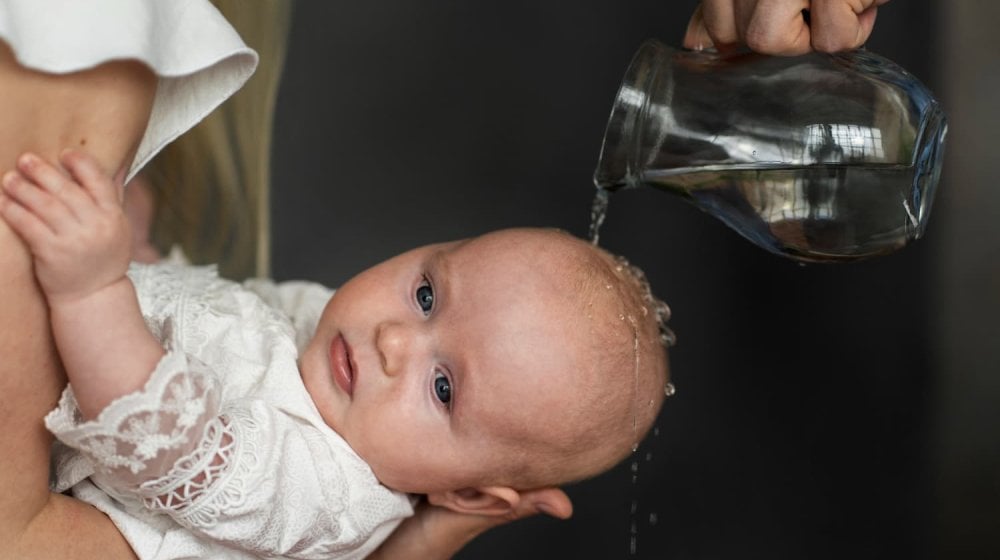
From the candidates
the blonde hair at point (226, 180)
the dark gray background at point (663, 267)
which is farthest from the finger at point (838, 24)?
the dark gray background at point (663, 267)

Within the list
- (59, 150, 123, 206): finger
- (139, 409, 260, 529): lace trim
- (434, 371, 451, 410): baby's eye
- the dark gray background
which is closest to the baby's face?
(434, 371, 451, 410): baby's eye

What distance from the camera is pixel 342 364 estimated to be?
1175mm

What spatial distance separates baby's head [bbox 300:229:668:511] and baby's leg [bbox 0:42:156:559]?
0.33m

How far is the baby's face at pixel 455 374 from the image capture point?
1.16 metres

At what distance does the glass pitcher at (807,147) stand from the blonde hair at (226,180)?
2.60 feet

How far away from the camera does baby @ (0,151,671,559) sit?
1.03 m

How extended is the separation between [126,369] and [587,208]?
1.45 m

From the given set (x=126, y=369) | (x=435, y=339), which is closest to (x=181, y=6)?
(x=126, y=369)

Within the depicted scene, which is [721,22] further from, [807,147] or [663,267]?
[663,267]

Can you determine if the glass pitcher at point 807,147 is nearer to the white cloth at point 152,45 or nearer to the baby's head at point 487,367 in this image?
the baby's head at point 487,367

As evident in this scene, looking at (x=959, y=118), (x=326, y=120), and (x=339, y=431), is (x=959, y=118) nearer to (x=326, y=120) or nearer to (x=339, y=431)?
(x=326, y=120)

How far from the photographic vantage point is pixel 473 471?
1.19 metres

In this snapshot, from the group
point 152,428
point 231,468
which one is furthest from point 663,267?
Result: point 152,428

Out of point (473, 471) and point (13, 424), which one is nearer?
point (13, 424)
